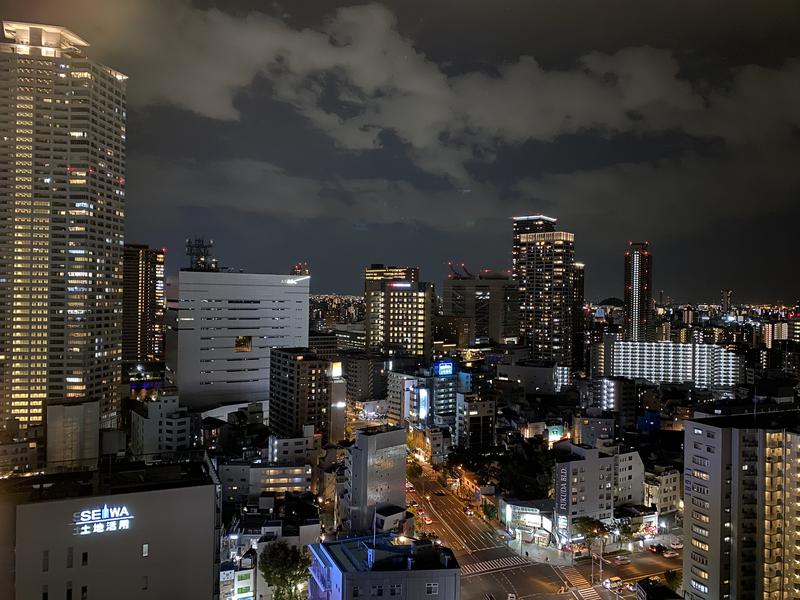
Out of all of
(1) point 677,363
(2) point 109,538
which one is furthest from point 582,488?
(1) point 677,363

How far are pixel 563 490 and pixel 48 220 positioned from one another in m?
11.9

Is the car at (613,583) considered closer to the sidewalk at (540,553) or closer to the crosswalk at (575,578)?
the crosswalk at (575,578)

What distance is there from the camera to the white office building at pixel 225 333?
16.0 metres

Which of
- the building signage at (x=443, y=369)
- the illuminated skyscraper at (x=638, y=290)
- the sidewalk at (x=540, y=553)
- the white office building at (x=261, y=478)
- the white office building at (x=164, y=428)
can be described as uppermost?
the illuminated skyscraper at (x=638, y=290)

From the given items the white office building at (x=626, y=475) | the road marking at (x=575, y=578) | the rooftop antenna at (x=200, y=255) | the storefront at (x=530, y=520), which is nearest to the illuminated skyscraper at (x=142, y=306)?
the rooftop antenna at (x=200, y=255)

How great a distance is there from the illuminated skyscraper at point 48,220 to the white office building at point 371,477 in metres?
6.77

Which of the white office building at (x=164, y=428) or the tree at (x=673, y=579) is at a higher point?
the white office building at (x=164, y=428)

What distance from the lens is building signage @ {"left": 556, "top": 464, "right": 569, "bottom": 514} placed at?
8594mm

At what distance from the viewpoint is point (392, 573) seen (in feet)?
14.4

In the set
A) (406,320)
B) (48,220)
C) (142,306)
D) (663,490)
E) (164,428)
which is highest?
(48,220)

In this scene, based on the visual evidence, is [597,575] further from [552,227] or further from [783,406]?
[552,227]

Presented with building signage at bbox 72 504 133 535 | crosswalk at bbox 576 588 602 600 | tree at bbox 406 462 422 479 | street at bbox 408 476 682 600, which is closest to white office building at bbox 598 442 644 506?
street at bbox 408 476 682 600

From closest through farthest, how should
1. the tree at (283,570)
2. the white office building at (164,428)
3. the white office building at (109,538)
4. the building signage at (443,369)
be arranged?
the white office building at (109,538)
the tree at (283,570)
the white office building at (164,428)
the building signage at (443,369)

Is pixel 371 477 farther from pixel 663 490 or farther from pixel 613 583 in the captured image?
pixel 663 490
